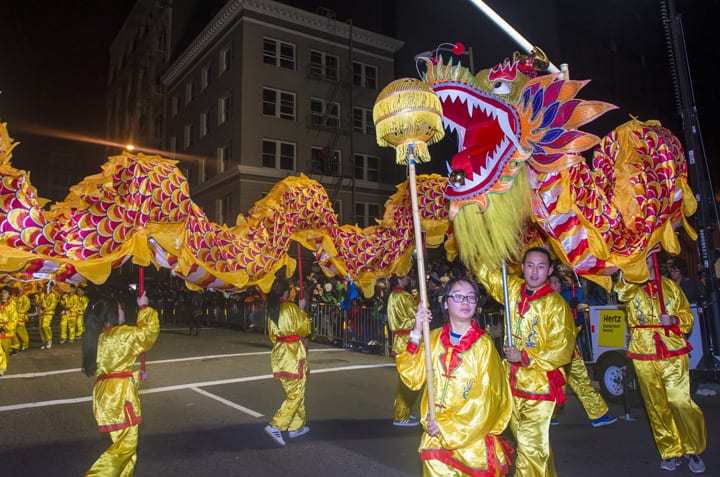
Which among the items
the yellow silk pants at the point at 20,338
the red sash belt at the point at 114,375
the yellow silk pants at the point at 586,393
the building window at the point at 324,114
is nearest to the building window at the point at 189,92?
the building window at the point at 324,114

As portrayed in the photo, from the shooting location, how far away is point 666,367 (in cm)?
468

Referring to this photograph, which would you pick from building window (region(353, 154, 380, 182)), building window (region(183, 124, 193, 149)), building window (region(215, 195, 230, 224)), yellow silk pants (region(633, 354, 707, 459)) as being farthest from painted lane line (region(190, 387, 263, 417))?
building window (region(183, 124, 193, 149))

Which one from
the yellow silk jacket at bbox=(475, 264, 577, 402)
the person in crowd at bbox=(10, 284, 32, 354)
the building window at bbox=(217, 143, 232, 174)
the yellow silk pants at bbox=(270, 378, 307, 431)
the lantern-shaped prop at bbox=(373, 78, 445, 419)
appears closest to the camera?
the lantern-shaped prop at bbox=(373, 78, 445, 419)

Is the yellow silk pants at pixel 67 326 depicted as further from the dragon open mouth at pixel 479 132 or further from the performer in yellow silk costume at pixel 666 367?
the performer in yellow silk costume at pixel 666 367

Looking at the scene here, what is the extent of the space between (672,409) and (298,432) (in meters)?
3.84

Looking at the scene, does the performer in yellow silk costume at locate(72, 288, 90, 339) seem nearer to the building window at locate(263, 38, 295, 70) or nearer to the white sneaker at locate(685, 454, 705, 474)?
the building window at locate(263, 38, 295, 70)

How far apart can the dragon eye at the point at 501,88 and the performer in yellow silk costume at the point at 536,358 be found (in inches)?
49.5

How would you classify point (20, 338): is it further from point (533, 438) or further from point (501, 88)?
point (501, 88)

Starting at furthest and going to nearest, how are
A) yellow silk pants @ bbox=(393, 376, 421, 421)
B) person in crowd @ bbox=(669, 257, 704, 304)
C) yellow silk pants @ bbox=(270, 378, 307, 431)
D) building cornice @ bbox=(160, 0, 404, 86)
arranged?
building cornice @ bbox=(160, 0, 404, 86), person in crowd @ bbox=(669, 257, 704, 304), yellow silk pants @ bbox=(393, 376, 421, 421), yellow silk pants @ bbox=(270, 378, 307, 431)

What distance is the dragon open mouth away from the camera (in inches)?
145

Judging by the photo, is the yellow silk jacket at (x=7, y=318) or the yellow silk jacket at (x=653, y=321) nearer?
the yellow silk jacket at (x=653, y=321)

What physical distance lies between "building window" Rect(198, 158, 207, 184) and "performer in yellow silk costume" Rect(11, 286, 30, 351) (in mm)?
14872

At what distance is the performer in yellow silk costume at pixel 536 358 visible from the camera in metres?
3.61

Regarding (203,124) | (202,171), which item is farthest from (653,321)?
(203,124)
